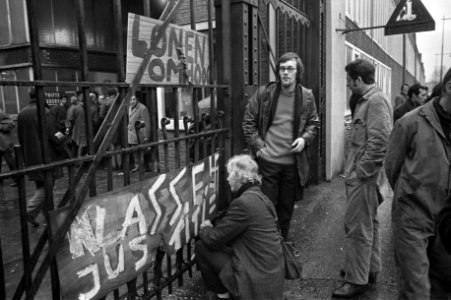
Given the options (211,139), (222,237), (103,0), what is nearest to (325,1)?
(211,139)

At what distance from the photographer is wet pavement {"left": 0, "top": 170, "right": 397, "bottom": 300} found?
11.0ft

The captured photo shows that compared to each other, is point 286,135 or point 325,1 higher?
point 325,1

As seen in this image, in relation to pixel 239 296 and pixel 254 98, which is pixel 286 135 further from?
pixel 239 296

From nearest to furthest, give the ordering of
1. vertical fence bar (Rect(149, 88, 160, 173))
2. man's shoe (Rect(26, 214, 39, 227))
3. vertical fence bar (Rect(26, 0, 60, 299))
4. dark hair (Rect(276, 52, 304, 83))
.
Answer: vertical fence bar (Rect(26, 0, 60, 299)), vertical fence bar (Rect(149, 88, 160, 173)), dark hair (Rect(276, 52, 304, 83)), man's shoe (Rect(26, 214, 39, 227))

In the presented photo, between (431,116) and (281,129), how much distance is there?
A: 5.09ft

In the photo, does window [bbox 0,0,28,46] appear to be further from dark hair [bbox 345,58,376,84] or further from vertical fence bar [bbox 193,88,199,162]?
dark hair [bbox 345,58,376,84]

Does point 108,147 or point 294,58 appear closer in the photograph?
point 108,147

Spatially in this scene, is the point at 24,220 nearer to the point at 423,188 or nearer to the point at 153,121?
the point at 153,121

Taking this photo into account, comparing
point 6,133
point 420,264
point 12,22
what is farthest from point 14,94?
point 420,264

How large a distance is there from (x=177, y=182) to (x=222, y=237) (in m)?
0.58

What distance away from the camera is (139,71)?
103 inches

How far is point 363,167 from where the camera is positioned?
3.05 m

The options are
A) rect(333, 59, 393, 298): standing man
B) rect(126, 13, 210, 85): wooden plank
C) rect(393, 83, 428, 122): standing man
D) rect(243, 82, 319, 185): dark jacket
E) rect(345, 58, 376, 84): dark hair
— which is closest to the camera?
rect(126, 13, 210, 85): wooden plank

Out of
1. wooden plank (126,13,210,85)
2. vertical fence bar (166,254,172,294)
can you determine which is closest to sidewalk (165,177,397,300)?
vertical fence bar (166,254,172,294)
